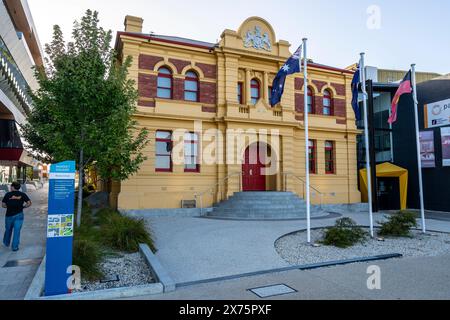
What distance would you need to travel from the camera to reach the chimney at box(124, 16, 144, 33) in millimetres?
17484

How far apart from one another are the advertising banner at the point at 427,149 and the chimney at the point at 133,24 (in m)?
19.1

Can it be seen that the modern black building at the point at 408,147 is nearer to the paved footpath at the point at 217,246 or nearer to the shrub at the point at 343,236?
the paved footpath at the point at 217,246

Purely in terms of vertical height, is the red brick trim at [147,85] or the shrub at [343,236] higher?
the red brick trim at [147,85]

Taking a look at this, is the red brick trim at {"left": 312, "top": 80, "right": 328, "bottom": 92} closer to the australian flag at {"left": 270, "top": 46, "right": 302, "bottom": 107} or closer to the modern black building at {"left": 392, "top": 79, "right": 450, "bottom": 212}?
the modern black building at {"left": 392, "top": 79, "right": 450, "bottom": 212}

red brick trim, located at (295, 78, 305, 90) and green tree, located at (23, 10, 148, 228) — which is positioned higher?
red brick trim, located at (295, 78, 305, 90)

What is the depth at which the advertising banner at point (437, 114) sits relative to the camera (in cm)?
1986

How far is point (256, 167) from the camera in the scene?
746 inches

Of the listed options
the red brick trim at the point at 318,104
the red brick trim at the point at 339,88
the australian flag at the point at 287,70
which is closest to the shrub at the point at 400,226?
the australian flag at the point at 287,70

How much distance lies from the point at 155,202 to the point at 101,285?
411 inches

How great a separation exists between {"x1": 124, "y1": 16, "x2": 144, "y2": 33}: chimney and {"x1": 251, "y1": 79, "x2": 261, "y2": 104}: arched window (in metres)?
7.15

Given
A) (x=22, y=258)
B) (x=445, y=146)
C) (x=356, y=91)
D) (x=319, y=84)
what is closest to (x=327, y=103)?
(x=319, y=84)

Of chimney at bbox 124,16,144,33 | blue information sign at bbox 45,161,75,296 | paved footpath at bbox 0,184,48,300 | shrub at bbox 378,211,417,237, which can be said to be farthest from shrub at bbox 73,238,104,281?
chimney at bbox 124,16,144,33
